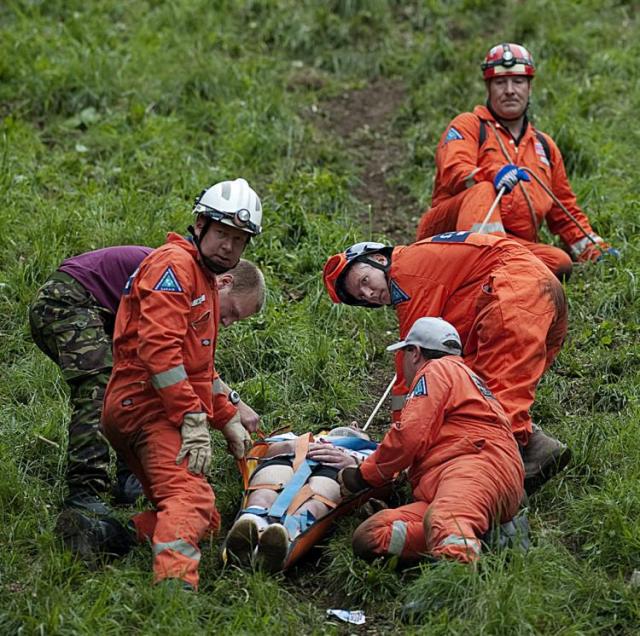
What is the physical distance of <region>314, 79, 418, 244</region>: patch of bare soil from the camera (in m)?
9.41

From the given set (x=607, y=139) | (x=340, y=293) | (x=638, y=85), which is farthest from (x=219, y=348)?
(x=638, y=85)

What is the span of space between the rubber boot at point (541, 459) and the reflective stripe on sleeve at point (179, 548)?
180 centimetres

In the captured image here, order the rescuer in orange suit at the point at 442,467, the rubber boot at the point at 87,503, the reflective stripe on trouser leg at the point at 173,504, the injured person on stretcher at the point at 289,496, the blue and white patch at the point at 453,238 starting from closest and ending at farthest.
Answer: the reflective stripe on trouser leg at the point at 173,504, the rescuer in orange suit at the point at 442,467, the injured person on stretcher at the point at 289,496, the rubber boot at the point at 87,503, the blue and white patch at the point at 453,238

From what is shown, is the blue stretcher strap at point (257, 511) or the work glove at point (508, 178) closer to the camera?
the blue stretcher strap at point (257, 511)

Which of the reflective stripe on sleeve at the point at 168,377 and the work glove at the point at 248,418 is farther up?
the reflective stripe on sleeve at the point at 168,377

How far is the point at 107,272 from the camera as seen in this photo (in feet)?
19.0

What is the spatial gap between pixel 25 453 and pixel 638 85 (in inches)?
277

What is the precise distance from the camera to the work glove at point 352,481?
17.5 feet

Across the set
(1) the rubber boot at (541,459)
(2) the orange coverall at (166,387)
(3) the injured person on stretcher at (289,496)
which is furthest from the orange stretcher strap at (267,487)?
(1) the rubber boot at (541,459)

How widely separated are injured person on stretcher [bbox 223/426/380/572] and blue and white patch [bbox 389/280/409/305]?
774 mm

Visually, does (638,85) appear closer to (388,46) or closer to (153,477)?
(388,46)

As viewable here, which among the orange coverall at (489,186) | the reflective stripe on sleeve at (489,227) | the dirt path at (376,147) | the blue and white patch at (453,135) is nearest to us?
the reflective stripe on sleeve at (489,227)

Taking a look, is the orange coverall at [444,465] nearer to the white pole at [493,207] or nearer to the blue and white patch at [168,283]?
the blue and white patch at [168,283]

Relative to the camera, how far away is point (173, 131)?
984 centimetres
